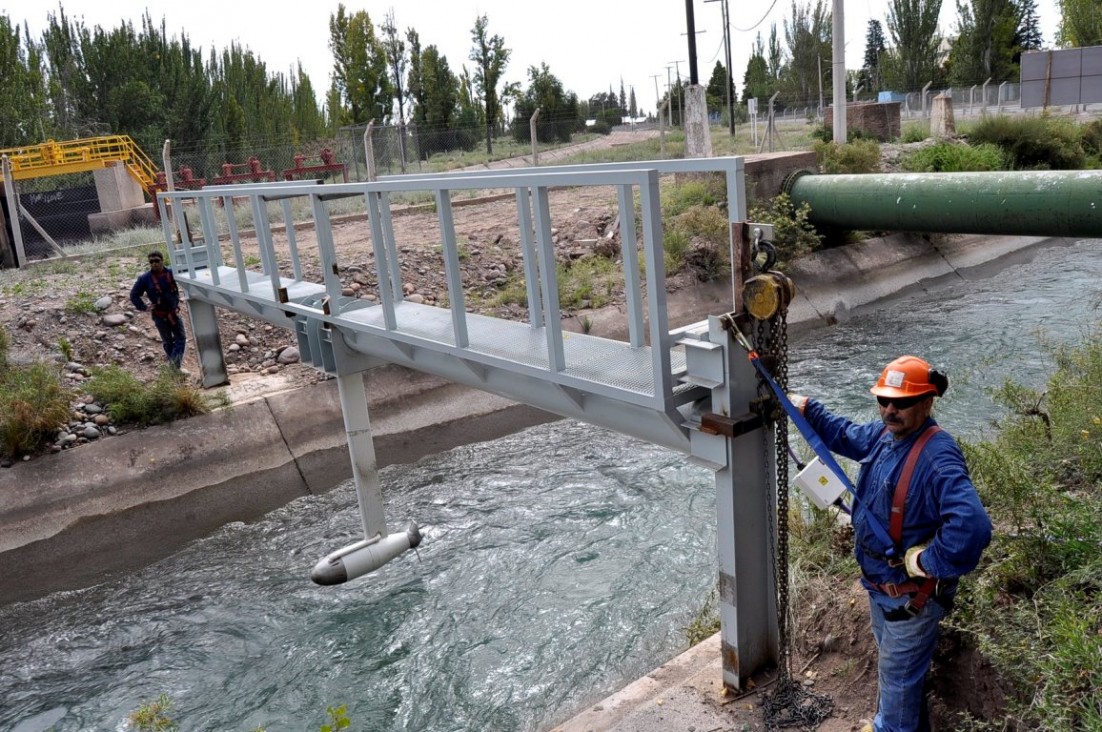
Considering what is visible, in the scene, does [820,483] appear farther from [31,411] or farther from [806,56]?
[806,56]

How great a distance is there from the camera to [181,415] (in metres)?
10.1

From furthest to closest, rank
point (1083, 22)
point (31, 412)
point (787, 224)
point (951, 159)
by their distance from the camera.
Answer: point (1083, 22)
point (951, 159)
point (787, 224)
point (31, 412)

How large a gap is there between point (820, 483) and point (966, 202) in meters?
8.50

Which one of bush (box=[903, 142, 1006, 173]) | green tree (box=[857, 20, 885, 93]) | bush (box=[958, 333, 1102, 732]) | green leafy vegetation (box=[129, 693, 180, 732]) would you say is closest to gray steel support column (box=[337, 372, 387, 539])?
green leafy vegetation (box=[129, 693, 180, 732])

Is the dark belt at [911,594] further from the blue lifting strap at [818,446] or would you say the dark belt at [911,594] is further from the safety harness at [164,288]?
the safety harness at [164,288]

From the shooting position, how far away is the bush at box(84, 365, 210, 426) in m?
9.99

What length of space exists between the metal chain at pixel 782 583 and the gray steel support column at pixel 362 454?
14.1 ft

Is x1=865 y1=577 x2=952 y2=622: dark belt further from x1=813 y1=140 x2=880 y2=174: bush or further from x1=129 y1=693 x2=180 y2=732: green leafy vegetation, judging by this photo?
x1=813 y1=140 x2=880 y2=174: bush

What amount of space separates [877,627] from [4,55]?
39.0m

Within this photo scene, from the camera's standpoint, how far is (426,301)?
13.1 meters

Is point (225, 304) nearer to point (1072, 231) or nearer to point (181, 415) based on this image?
point (181, 415)

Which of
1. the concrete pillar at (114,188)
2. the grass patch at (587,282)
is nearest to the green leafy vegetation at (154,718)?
the grass patch at (587,282)

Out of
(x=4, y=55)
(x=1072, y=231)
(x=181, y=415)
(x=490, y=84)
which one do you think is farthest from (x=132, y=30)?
(x=1072, y=231)

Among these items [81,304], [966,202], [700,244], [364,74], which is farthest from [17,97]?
[966,202]
